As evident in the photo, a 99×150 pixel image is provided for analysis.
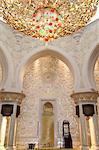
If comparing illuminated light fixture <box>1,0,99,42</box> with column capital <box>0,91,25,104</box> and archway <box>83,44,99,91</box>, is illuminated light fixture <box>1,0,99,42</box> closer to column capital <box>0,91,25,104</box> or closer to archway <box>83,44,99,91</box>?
archway <box>83,44,99,91</box>

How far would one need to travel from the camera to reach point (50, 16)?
8.29m

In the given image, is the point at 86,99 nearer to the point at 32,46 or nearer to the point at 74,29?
the point at 74,29

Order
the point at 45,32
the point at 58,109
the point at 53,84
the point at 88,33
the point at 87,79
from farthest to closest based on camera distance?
the point at 53,84
the point at 58,109
the point at 88,33
the point at 87,79
the point at 45,32

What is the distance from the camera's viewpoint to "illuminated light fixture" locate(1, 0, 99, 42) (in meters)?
7.13

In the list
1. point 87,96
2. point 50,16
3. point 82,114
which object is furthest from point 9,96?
point 50,16

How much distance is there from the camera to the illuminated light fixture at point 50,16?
23.4 feet

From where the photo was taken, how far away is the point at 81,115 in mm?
7059

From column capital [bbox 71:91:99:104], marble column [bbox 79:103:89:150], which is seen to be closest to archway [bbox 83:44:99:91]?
column capital [bbox 71:91:99:104]

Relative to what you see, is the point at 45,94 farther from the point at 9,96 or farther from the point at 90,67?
the point at 90,67

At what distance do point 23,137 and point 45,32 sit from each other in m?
5.06

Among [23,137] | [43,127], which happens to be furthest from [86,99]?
[23,137]

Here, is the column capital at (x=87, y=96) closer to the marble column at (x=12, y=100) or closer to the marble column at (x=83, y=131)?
the marble column at (x=83, y=131)

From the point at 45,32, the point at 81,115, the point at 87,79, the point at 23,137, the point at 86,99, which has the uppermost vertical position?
the point at 45,32

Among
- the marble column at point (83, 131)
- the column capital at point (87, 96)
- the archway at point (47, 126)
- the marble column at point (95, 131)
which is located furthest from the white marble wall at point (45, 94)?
the column capital at point (87, 96)
